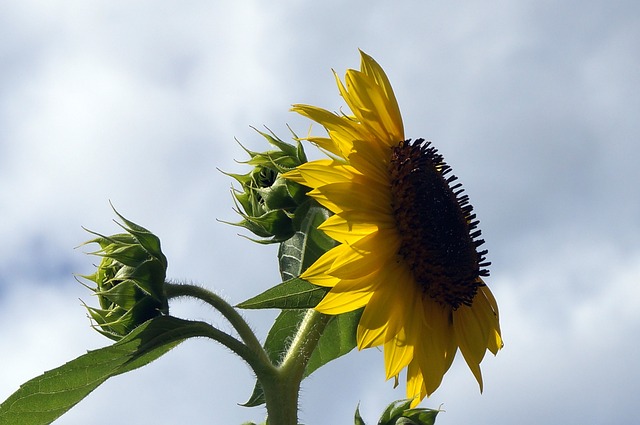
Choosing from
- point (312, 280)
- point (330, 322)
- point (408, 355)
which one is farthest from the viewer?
point (330, 322)

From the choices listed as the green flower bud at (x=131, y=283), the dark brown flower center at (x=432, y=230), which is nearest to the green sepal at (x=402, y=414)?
the dark brown flower center at (x=432, y=230)

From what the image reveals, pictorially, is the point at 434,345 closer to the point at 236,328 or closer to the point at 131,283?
the point at 236,328

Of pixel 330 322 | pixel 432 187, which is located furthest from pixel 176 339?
pixel 432 187

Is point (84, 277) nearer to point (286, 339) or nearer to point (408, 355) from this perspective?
point (286, 339)

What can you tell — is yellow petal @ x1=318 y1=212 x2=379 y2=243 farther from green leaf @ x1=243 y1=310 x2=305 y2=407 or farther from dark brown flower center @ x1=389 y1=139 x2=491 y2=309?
green leaf @ x1=243 y1=310 x2=305 y2=407

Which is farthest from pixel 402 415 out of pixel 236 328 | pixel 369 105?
pixel 369 105

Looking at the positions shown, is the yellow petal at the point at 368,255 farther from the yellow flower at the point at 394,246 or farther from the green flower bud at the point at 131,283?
the green flower bud at the point at 131,283
